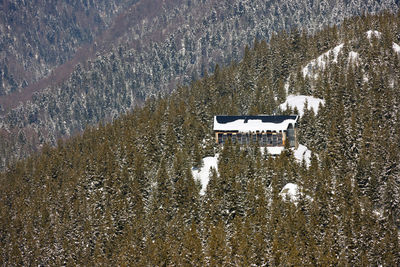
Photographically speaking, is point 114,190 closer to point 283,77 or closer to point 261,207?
point 261,207

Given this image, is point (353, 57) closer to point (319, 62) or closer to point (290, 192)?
point (319, 62)

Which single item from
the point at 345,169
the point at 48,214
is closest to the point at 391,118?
the point at 345,169

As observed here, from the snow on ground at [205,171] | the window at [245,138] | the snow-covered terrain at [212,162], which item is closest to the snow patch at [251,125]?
the window at [245,138]

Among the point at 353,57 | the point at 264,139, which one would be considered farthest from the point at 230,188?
the point at 353,57

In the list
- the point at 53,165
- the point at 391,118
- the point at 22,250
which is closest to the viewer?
the point at 22,250

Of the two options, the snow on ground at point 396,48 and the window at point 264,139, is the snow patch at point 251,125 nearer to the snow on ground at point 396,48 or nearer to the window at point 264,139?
the window at point 264,139
